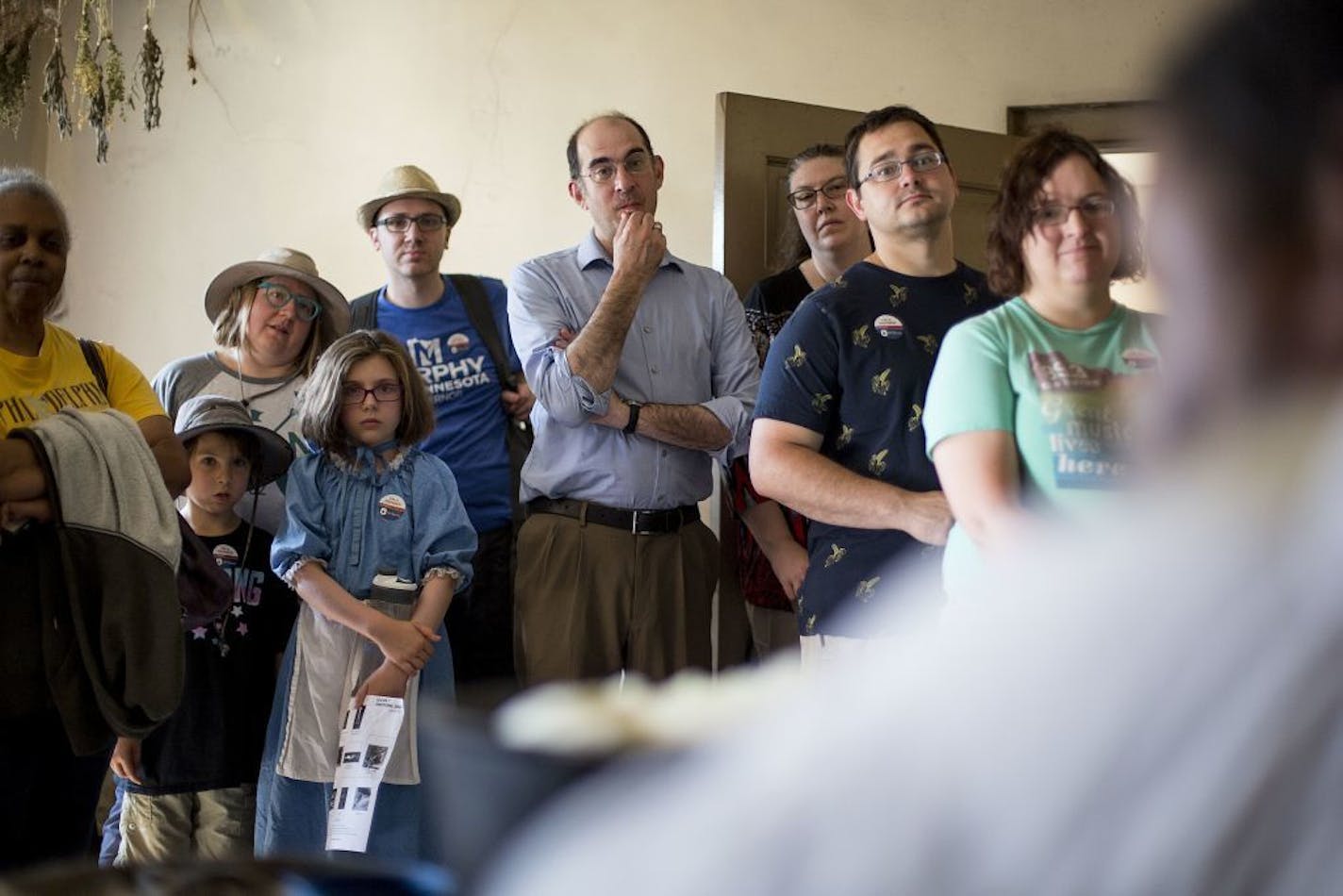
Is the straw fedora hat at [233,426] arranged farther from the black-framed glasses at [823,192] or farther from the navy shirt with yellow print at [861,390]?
the black-framed glasses at [823,192]

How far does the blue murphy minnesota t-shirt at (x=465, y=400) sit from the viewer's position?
3617 millimetres

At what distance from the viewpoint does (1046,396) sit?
2.01m

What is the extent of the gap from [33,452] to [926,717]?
84.1 inches

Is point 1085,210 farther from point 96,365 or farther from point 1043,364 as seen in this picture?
point 96,365

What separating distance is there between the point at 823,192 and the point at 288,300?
1386 mm

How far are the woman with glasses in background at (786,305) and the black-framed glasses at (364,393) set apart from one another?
2.90 feet

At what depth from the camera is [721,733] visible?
565 mm

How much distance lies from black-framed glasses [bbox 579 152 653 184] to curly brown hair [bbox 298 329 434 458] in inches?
24.6

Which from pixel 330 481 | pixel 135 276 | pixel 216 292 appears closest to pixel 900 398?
pixel 330 481

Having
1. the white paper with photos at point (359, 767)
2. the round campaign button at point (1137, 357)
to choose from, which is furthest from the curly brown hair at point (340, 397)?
the round campaign button at point (1137, 357)

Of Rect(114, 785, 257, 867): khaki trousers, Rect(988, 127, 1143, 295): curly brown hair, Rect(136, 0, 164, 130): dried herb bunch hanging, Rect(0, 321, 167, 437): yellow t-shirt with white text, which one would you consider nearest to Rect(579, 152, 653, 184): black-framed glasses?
Rect(0, 321, 167, 437): yellow t-shirt with white text

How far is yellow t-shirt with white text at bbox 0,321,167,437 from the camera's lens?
8.04 feet

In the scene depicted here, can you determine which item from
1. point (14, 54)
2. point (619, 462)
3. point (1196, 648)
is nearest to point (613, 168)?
point (619, 462)

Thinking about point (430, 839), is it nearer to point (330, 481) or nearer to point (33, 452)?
point (330, 481)
